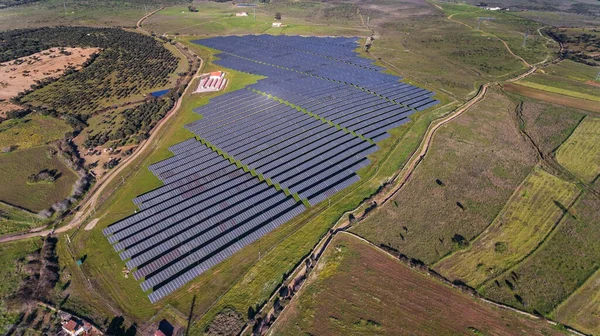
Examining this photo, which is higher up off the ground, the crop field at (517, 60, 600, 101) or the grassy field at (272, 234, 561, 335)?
the crop field at (517, 60, 600, 101)

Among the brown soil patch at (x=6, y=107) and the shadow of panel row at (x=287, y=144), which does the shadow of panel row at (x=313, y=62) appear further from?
the brown soil patch at (x=6, y=107)

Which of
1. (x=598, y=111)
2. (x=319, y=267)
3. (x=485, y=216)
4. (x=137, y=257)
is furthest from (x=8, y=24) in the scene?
(x=598, y=111)

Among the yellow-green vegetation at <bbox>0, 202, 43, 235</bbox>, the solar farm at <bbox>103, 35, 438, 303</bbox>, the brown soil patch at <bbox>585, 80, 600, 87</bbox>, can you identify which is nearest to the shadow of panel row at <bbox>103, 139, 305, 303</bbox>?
the solar farm at <bbox>103, 35, 438, 303</bbox>

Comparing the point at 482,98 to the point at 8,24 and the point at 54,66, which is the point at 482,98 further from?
the point at 8,24

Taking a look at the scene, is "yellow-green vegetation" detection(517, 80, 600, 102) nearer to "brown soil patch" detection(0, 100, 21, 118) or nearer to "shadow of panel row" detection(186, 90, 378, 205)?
"shadow of panel row" detection(186, 90, 378, 205)

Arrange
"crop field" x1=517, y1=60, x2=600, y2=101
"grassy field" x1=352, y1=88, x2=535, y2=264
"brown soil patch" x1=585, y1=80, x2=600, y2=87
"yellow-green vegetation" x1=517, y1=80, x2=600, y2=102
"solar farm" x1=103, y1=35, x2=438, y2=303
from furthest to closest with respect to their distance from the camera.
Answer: "brown soil patch" x1=585, y1=80, x2=600, y2=87 → "crop field" x1=517, y1=60, x2=600, y2=101 → "yellow-green vegetation" x1=517, y1=80, x2=600, y2=102 → "grassy field" x1=352, y1=88, x2=535, y2=264 → "solar farm" x1=103, y1=35, x2=438, y2=303

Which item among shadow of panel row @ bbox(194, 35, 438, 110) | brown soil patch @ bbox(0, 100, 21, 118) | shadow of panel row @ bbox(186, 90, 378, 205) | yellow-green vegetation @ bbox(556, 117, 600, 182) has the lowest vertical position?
brown soil patch @ bbox(0, 100, 21, 118)

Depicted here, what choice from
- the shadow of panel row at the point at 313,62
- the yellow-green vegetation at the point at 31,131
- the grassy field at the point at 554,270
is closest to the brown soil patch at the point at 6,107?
the yellow-green vegetation at the point at 31,131

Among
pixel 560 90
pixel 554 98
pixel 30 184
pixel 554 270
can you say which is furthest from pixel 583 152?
pixel 30 184
